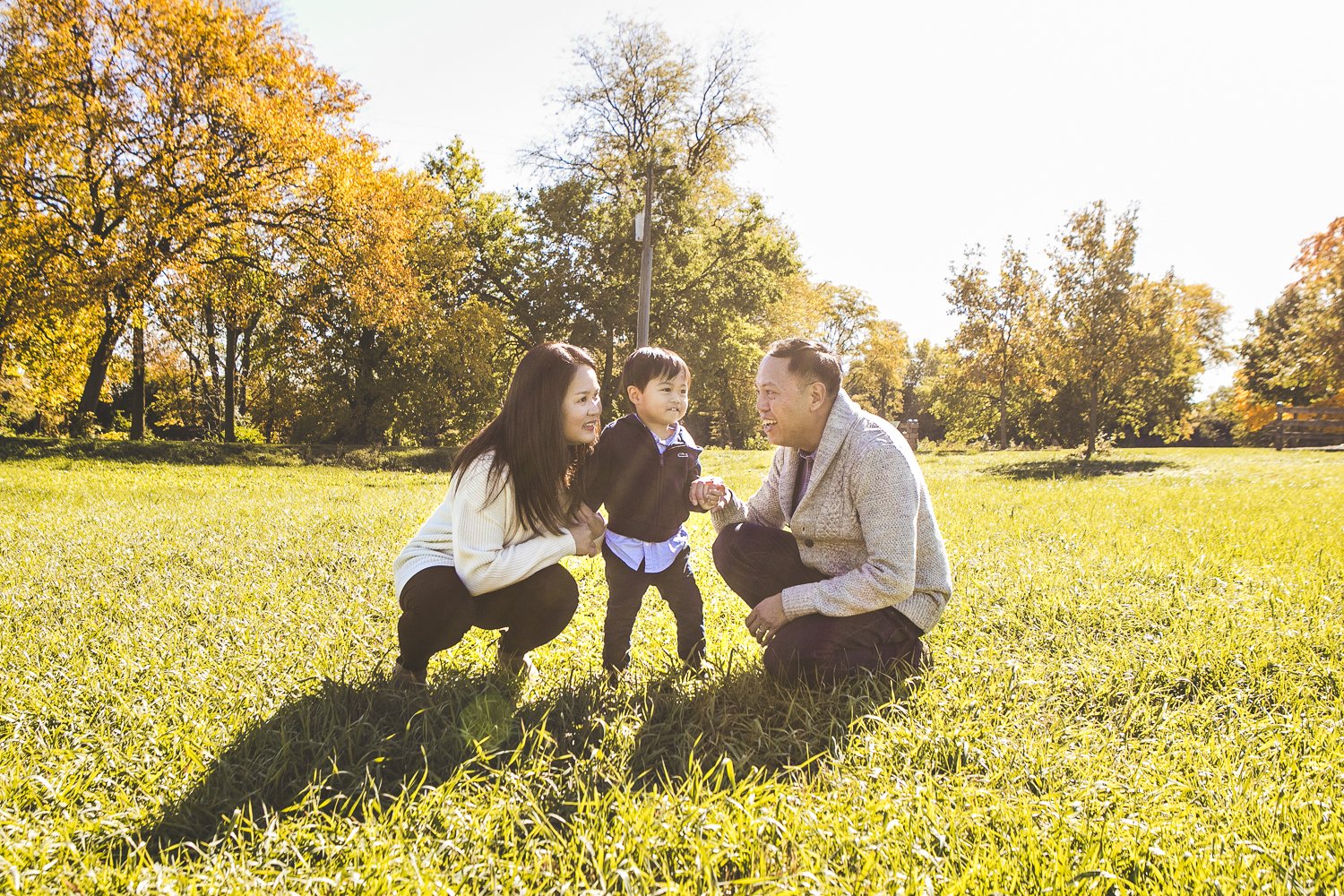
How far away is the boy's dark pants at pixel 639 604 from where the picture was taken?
3.30 meters

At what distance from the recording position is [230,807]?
2287 millimetres

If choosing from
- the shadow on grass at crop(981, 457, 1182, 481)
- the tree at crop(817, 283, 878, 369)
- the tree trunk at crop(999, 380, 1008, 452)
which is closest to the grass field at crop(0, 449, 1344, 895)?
the shadow on grass at crop(981, 457, 1182, 481)

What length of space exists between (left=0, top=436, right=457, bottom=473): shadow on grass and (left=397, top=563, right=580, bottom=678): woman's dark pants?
1386cm

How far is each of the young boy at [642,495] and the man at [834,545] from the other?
0.17 m

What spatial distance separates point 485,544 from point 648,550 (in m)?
0.75

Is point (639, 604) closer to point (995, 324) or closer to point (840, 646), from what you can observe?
point (840, 646)

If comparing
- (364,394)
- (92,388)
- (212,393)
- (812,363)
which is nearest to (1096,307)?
(812,363)

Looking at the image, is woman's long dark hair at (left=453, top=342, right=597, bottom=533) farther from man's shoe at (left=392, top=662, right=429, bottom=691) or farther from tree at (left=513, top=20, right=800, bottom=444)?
tree at (left=513, top=20, right=800, bottom=444)

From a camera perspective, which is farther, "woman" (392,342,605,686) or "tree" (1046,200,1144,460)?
"tree" (1046,200,1144,460)

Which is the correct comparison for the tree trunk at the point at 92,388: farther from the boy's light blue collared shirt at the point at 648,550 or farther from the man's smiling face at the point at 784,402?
the man's smiling face at the point at 784,402

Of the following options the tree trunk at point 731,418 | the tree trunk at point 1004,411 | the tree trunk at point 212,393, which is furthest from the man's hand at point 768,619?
the tree trunk at point 212,393

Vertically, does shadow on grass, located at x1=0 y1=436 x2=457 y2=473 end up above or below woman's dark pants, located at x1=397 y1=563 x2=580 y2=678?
above

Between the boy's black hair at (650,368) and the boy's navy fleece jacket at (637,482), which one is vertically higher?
the boy's black hair at (650,368)

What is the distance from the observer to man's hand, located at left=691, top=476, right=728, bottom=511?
3.32m
